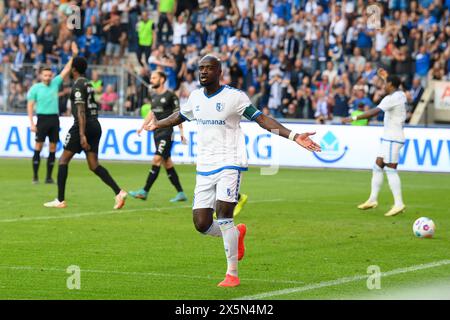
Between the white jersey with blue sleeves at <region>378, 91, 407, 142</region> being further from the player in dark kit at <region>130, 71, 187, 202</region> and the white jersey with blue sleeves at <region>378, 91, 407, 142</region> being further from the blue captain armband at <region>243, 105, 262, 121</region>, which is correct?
the blue captain armband at <region>243, 105, 262, 121</region>

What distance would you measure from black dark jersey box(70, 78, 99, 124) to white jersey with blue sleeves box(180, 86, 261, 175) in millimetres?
7141

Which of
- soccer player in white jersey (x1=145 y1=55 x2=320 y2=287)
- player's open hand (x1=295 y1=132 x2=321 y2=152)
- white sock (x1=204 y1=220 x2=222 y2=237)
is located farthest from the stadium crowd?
player's open hand (x1=295 y1=132 x2=321 y2=152)

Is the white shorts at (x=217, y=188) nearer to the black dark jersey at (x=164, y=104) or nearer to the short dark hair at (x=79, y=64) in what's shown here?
the short dark hair at (x=79, y=64)

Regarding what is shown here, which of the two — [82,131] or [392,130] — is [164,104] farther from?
[392,130]

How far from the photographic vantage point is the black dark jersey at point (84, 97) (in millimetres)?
18375

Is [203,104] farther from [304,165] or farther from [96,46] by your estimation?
[96,46]

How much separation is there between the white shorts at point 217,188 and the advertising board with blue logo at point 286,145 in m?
16.3

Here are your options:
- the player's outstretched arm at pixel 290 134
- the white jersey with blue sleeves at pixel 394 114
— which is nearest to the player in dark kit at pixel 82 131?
the white jersey with blue sleeves at pixel 394 114

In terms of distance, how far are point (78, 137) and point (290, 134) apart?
26.2 ft

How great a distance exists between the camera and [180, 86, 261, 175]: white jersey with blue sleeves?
11.4 m

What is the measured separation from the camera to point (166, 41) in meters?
36.0

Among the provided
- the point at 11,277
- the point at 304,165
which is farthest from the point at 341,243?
the point at 304,165
